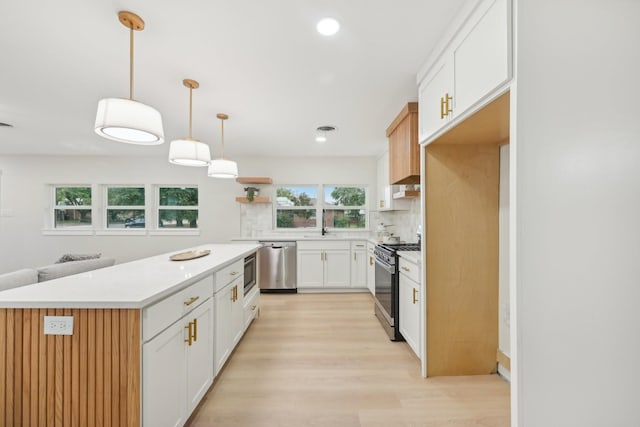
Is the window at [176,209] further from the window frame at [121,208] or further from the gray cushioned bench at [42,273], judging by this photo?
the gray cushioned bench at [42,273]

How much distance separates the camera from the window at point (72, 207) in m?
5.11

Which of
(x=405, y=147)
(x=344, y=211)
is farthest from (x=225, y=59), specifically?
(x=344, y=211)

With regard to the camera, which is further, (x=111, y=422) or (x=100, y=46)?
(x=100, y=46)

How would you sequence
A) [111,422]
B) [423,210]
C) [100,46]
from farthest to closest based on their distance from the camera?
[423,210] < [100,46] < [111,422]

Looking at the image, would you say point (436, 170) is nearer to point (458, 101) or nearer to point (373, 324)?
point (458, 101)

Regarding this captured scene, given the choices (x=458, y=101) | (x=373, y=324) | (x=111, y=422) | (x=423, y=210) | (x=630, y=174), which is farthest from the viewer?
(x=373, y=324)

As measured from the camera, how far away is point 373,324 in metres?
3.17

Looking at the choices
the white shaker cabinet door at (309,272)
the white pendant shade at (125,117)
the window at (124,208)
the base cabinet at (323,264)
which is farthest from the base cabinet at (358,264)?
the window at (124,208)

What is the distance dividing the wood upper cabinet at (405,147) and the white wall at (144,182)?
6.38 ft

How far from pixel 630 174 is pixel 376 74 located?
1.61 meters

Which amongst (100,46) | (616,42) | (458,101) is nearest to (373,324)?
(458,101)

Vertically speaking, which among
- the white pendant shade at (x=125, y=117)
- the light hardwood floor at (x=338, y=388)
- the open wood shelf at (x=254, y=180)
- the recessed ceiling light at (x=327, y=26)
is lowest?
the light hardwood floor at (x=338, y=388)

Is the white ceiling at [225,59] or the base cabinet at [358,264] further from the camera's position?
the base cabinet at [358,264]

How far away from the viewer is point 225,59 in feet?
6.32
